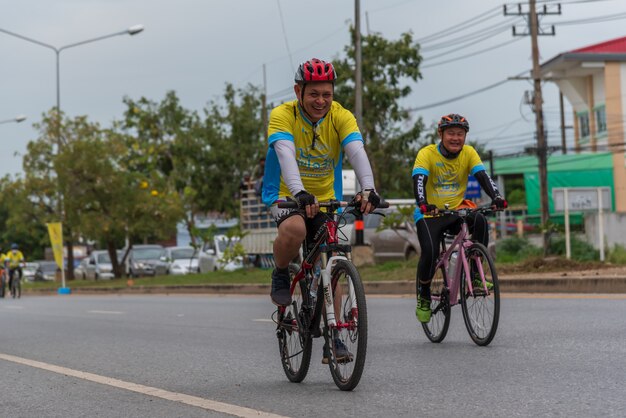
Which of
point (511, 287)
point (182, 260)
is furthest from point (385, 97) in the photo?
point (511, 287)

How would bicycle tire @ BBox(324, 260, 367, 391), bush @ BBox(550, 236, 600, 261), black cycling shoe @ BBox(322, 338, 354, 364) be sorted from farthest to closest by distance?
bush @ BBox(550, 236, 600, 261) → black cycling shoe @ BBox(322, 338, 354, 364) → bicycle tire @ BBox(324, 260, 367, 391)

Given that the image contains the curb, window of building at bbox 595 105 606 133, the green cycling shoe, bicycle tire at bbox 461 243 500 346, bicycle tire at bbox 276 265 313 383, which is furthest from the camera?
window of building at bbox 595 105 606 133

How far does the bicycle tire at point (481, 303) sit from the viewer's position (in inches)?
333

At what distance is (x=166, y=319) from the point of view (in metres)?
15.1

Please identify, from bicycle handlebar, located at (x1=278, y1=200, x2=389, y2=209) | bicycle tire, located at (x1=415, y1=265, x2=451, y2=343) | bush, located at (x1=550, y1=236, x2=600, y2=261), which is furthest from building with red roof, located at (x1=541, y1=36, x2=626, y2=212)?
bicycle handlebar, located at (x1=278, y1=200, x2=389, y2=209)

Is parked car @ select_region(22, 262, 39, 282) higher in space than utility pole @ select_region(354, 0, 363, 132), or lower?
lower

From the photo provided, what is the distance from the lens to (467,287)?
875 cm

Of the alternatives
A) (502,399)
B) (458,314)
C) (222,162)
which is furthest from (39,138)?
(502,399)

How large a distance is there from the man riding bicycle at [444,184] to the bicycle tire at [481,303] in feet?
1.04

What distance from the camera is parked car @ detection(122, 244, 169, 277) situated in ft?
144

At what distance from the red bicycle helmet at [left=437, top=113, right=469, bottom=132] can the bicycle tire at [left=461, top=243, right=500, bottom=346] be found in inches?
37.5

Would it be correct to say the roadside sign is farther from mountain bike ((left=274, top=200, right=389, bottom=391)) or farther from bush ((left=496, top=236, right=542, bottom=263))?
mountain bike ((left=274, top=200, right=389, bottom=391))

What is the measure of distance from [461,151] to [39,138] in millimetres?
38124

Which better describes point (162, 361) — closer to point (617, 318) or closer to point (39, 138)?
point (617, 318)
